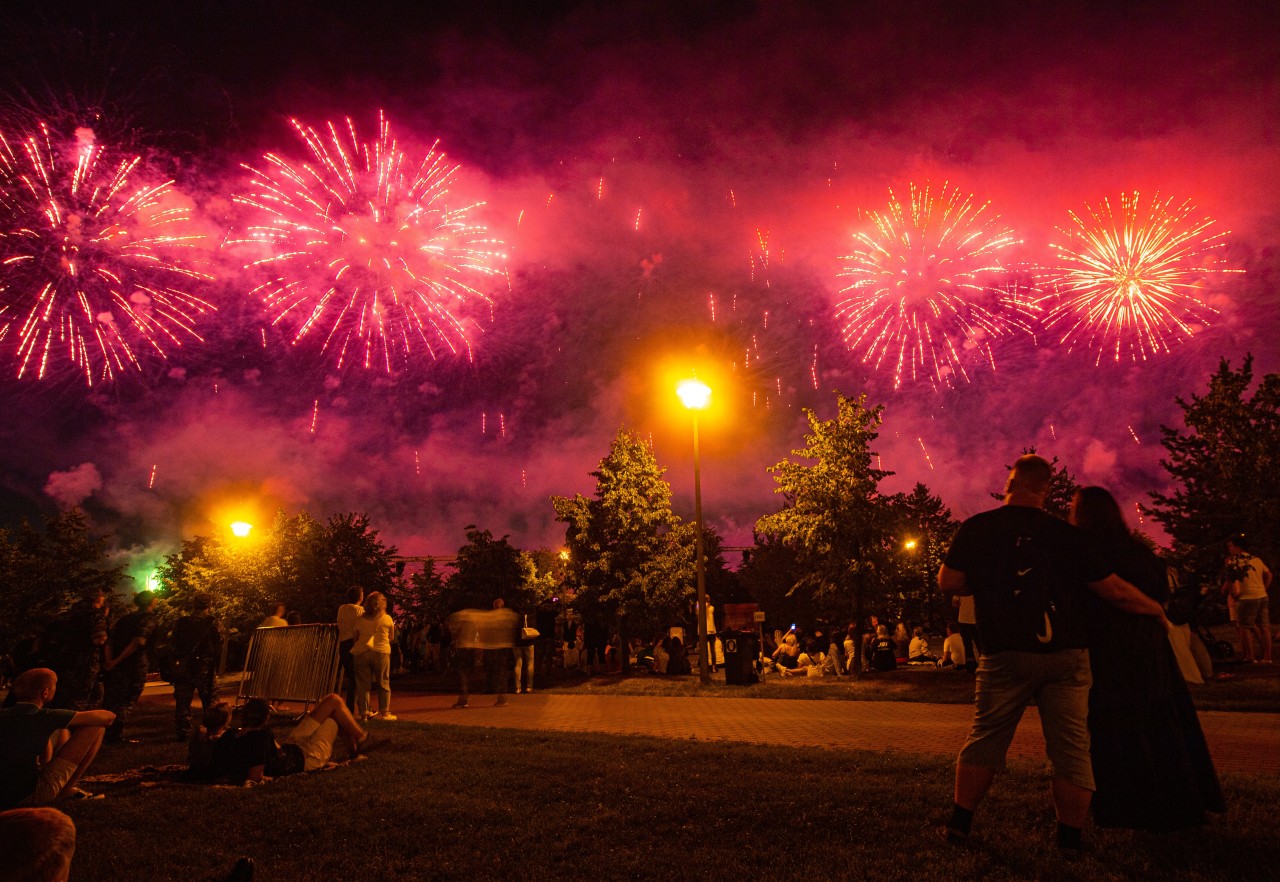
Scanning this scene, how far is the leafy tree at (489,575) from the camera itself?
92.9 ft

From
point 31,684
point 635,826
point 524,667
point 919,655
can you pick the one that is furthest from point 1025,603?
point 919,655

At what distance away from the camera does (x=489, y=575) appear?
28453mm

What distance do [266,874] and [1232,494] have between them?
3145 centimetres

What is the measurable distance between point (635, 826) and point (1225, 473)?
100 ft

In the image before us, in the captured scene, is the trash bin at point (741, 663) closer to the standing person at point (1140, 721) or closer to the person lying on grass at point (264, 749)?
the person lying on grass at point (264, 749)

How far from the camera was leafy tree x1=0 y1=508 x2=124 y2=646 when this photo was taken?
129 feet

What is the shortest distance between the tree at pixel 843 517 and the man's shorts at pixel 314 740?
12589 millimetres

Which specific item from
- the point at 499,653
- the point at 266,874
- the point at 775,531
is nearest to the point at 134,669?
the point at 499,653

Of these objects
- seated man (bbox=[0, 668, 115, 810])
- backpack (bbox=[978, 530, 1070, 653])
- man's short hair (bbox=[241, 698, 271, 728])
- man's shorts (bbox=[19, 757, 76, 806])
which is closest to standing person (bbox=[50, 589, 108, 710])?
man's short hair (bbox=[241, 698, 271, 728])

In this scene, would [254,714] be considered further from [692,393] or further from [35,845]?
[692,393]

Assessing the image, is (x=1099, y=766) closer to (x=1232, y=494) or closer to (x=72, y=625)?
(x=72, y=625)

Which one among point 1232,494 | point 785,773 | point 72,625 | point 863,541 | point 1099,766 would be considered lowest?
point 785,773

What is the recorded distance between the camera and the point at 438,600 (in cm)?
3027

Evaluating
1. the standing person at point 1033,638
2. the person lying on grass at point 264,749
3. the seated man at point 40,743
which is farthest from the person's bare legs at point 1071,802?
the person lying on grass at point 264,749
